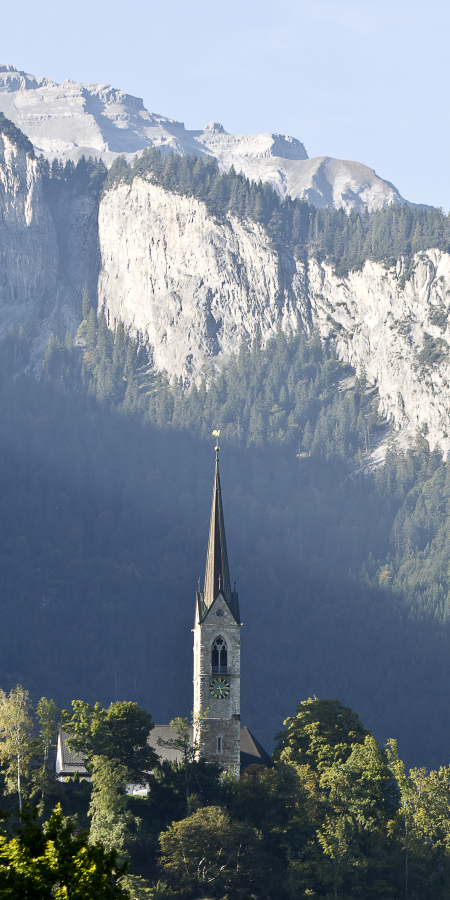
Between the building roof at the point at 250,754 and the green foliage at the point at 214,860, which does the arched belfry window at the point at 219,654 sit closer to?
the building roof at the point at 250,754

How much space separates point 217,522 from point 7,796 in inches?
1189

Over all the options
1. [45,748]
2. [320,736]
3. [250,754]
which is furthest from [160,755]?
[45,748]

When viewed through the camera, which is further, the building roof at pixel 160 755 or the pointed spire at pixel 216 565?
the pointed spire at pixel 216 565

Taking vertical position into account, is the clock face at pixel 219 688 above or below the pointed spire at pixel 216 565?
below

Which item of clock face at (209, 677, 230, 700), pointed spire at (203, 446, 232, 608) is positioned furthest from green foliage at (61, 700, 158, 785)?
pointed spire at (203, 446, 232, 608)

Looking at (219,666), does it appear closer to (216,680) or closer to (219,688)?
(216,680)

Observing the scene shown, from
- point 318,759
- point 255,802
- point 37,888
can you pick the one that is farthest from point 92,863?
point 318,759

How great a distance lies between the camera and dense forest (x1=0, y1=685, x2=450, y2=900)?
315 ft

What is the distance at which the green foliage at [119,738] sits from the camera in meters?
104

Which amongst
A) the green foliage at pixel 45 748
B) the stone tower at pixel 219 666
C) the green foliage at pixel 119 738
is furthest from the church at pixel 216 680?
the green foliage at pixel 45 748

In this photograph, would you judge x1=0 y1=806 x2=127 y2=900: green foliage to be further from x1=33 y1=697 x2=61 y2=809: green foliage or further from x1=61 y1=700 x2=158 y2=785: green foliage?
x1=61 y1=700 x2=158 y2=785: green foliage

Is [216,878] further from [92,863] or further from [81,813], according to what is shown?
[92,863]

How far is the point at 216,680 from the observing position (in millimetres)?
→ 112250

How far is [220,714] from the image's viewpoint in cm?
11144
